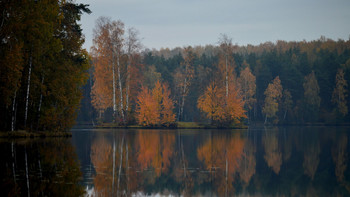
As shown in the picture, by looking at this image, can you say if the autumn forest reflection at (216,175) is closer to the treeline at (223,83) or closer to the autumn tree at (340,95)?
the treeline at (223,83)

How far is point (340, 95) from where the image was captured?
9788 cm

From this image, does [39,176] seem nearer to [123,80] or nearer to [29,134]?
[29,134]

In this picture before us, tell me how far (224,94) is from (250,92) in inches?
1224

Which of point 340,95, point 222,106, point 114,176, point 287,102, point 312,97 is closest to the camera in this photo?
point 114,176

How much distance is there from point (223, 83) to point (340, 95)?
46827 mm

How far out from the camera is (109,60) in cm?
6166

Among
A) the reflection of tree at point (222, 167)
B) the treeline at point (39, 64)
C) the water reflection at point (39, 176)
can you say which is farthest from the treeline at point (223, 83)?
the water reflection at point (39, 176)

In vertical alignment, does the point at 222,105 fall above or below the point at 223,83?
below

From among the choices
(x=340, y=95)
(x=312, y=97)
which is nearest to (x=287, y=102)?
(x=312, y=97)

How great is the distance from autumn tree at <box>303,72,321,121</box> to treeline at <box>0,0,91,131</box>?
7536 centimetres

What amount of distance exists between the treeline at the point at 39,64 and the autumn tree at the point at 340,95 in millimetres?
74992

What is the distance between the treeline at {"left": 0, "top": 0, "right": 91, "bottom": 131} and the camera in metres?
28.1

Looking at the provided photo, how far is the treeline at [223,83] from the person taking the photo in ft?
201

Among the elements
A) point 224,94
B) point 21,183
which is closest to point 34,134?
point 21,183
